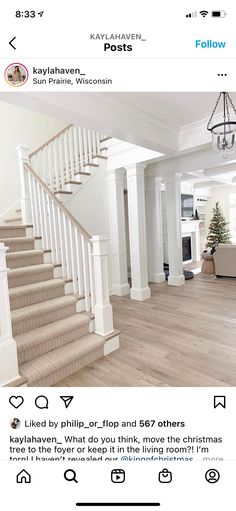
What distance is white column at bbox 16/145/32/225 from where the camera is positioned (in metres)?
2.72

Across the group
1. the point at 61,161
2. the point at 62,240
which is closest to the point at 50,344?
the point at 62,240

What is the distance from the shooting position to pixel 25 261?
2383mm

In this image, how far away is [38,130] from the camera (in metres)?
3.95

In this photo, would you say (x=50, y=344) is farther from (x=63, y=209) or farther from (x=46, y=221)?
(x=46, y=221)

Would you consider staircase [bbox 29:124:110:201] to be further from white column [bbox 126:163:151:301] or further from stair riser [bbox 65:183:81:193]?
white column [bbox 126:163:151:301]

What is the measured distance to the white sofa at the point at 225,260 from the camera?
14.8ft

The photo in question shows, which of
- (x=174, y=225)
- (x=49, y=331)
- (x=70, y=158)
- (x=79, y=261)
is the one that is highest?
(x=70, y=158)
